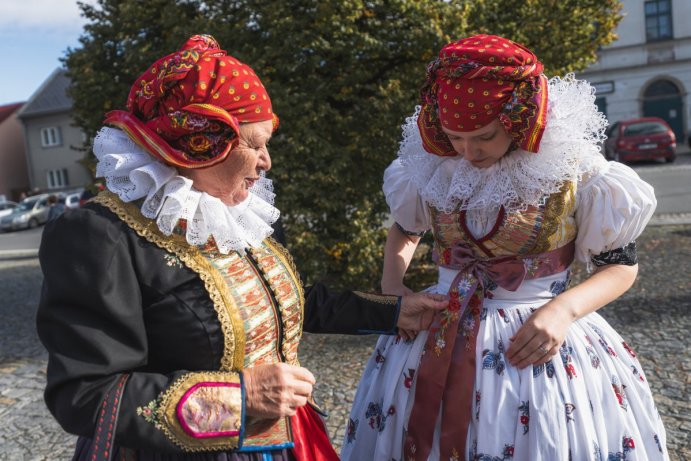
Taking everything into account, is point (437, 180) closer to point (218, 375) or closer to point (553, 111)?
point (553, 111)

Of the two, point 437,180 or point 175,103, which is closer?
point 175,103

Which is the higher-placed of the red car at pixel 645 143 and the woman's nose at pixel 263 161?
the woman's nose at pixel 263 161

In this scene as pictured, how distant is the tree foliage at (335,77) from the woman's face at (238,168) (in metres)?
3.69

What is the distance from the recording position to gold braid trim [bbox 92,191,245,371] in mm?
1542

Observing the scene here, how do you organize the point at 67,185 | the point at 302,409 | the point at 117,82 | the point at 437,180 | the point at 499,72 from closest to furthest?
the point at 499,72, the point at 302,409, the point at 437,180, the point at 117,82, the point at 67,185

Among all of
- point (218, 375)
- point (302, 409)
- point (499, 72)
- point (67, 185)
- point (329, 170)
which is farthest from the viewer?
point (67, 185)

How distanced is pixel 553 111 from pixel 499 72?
257mm

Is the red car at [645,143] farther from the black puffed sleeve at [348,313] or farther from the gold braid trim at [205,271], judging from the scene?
the gold braid trim at [205,271]

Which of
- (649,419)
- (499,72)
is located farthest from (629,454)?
(499,72)

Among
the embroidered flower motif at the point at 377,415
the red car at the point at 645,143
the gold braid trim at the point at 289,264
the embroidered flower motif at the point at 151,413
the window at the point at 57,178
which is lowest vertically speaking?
the window at the point at 57,178

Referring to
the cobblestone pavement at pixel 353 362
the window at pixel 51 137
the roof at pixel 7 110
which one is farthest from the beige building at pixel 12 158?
the cobblestone pavement at pixel 353 362

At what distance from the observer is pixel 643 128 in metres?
18.6

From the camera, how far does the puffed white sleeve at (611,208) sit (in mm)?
1830

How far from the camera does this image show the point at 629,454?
1.77m
